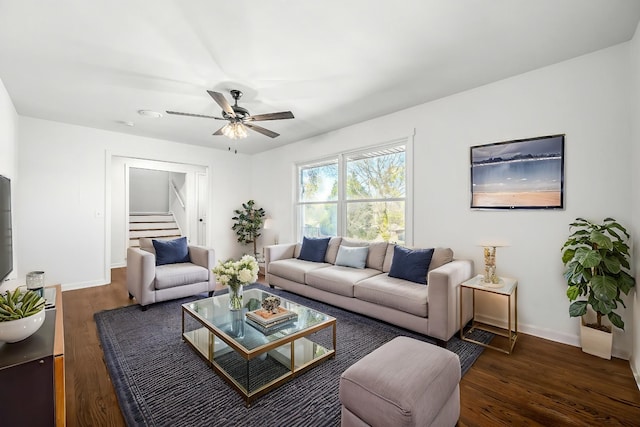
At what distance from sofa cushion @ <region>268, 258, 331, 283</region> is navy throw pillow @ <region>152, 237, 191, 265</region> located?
1261 millimetres

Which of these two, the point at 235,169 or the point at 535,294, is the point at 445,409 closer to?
the point at 535,294

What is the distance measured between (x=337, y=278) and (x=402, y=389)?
205 centimetres

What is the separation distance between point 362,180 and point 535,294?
2.53m

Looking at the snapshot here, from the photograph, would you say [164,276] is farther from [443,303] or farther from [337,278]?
[443,303]

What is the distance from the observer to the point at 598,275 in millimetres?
2211

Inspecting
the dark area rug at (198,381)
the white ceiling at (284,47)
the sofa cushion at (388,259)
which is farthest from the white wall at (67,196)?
the sofa cushion at (388,259)

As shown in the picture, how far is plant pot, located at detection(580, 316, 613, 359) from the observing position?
7.48 feet

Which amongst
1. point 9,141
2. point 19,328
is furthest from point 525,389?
point 9,141

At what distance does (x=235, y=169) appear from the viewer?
244 inches

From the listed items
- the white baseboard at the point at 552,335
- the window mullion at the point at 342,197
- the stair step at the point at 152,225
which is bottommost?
the white baseboard at the point at 552,335

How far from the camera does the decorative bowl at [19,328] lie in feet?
4.52

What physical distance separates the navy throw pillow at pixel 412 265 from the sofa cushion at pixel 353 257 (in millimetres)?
529

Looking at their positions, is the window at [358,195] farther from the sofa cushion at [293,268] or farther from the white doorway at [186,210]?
the white doorway at [186,210]

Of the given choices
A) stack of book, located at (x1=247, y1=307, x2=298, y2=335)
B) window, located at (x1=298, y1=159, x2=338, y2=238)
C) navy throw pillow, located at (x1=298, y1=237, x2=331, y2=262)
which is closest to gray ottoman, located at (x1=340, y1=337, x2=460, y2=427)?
stack of book, located at (x1=247, y1=307, x2=298, y2=335)
